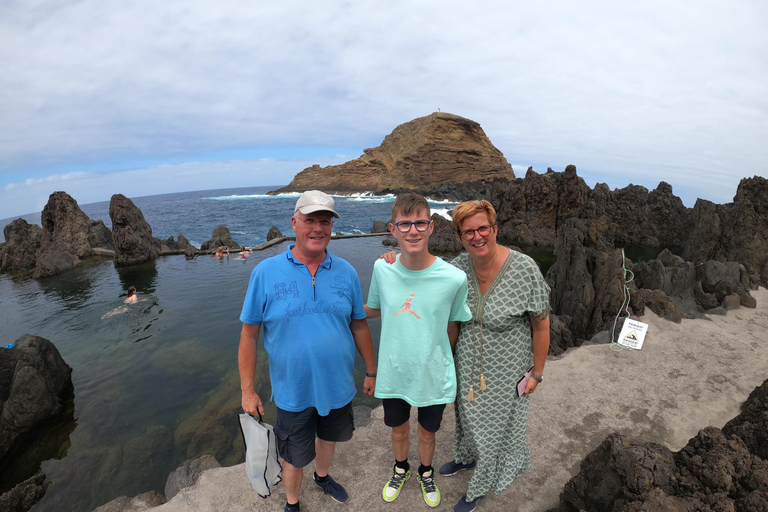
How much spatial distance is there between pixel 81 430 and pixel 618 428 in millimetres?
9019

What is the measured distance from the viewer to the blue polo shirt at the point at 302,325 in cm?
240

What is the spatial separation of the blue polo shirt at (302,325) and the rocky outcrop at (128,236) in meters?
23.0

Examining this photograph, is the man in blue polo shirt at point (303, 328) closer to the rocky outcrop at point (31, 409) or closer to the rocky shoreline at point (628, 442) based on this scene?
the rocky shoreline at point (628, 442)

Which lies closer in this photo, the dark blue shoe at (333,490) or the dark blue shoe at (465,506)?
the dark blue shoe at (465,506)

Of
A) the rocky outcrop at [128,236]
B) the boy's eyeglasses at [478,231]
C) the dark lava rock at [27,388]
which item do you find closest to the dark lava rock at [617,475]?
the boy's eyeglasses at [478,231]

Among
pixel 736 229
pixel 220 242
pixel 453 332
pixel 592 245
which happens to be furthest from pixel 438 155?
pixel 453 332

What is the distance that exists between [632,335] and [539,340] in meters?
4.88

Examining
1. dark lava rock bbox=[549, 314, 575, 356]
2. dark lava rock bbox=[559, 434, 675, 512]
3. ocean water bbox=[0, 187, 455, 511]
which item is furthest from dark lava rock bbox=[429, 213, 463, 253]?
dark lava rock bbox=[559, 434, 675, 512]

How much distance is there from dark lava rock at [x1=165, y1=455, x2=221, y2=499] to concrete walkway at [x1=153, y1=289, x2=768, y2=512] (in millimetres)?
626

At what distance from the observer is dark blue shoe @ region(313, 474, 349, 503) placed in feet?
9.89

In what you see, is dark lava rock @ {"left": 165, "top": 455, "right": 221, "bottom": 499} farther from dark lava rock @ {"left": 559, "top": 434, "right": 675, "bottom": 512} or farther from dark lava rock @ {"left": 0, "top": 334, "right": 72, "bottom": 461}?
dark lava rock @ {"left": 0, "top": 334, "right": 72, "bottom": 461}

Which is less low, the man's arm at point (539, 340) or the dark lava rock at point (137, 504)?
the man's arm at point (539, 340)

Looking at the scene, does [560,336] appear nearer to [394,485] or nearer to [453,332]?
[394,485]

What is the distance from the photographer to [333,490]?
3041mm
